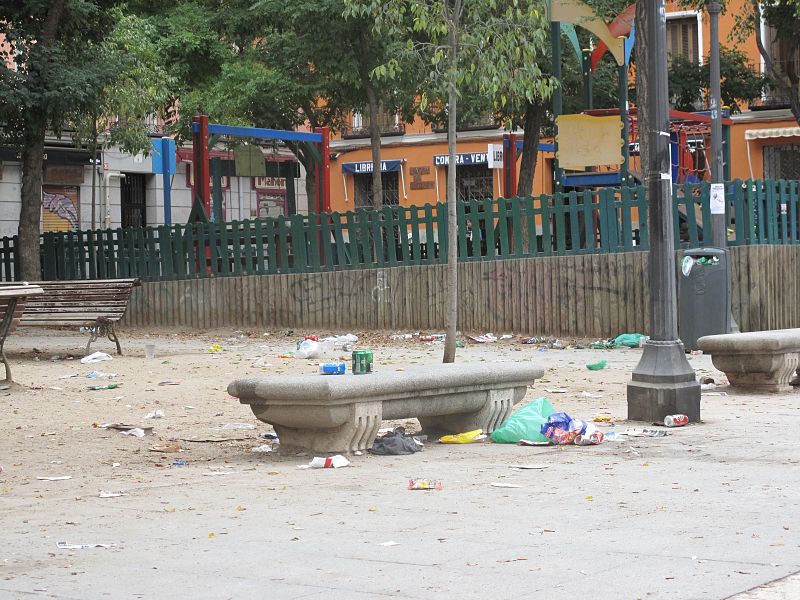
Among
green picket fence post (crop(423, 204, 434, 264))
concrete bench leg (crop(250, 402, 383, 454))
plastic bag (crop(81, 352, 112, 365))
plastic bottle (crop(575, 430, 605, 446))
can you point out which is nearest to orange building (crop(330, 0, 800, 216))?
green picket fence post (crop(423, 204, 434, 264))

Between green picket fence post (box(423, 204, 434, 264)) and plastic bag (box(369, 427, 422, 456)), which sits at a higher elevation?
green picket fence post (box(423, 204, 434, 264))

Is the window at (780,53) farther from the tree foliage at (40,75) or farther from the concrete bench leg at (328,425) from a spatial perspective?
the concrete bench leg at (328,425)

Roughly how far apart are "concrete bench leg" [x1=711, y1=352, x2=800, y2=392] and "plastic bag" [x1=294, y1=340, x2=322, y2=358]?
6293 millimetres

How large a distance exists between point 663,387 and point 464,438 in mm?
1725

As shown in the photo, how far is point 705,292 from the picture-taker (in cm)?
1712

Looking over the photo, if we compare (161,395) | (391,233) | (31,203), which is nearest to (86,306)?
(161,395)

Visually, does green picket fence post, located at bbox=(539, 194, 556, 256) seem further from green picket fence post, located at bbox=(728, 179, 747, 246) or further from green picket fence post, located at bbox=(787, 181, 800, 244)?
green picket fence post, located at bbox=(787, 181, 800, 244)

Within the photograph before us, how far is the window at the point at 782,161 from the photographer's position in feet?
140

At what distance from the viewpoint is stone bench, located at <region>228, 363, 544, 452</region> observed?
874 centimetres

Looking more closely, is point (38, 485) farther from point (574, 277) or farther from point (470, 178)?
point (470, 178)

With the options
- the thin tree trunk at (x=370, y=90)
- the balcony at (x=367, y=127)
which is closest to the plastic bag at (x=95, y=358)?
the thin tree trunk at (x=370, y=90)

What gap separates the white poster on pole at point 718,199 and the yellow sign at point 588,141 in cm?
432

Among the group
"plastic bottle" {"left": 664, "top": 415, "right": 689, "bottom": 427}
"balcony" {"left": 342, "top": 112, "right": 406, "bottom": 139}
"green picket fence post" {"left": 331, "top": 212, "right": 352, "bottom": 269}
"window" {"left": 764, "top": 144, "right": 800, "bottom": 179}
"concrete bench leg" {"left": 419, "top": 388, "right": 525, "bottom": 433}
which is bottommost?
"plastic bottle" {"left": 664, "top": 415, "right": 689, "bottom": 427}

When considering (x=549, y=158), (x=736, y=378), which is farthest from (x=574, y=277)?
(x=549, y=158)
